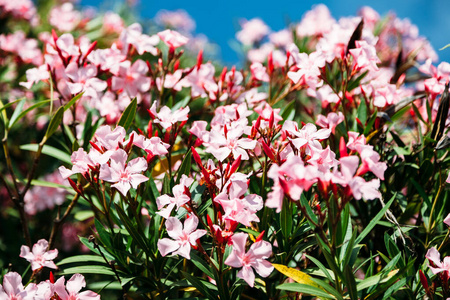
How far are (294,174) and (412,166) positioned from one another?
59cm

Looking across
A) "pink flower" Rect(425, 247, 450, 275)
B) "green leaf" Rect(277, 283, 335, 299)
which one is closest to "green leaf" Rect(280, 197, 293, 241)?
"green leaf" Rect(277, 283, 335, 299)

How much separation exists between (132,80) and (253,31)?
238 cm

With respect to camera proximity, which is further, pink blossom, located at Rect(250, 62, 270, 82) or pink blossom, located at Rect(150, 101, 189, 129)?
pink blossom, located at Rect(250, 62, 270, 82)

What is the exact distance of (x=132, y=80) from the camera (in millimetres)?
1329

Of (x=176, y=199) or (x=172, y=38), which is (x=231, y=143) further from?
(x=172, y=38)

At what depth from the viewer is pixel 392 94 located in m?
1.15

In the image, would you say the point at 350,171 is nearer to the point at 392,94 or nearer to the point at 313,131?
the point at 313,131

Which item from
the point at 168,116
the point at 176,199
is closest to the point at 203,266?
the point at 176,199

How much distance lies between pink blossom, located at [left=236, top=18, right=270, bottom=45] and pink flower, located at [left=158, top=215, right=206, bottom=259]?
281 cm

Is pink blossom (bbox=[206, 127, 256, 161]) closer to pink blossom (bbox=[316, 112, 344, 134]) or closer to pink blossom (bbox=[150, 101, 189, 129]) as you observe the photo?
pink blossom (bbox=[150, 101, 189, 129])

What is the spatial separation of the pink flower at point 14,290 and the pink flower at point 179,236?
283 millimetres

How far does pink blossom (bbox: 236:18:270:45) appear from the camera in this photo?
3455mm

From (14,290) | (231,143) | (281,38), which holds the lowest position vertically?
(14,290)

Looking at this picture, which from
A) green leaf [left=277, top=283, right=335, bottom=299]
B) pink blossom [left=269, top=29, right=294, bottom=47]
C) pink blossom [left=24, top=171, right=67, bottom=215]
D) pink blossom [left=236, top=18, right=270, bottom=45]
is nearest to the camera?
green leaf [left=277, top=283, right=335, bottom=299]
